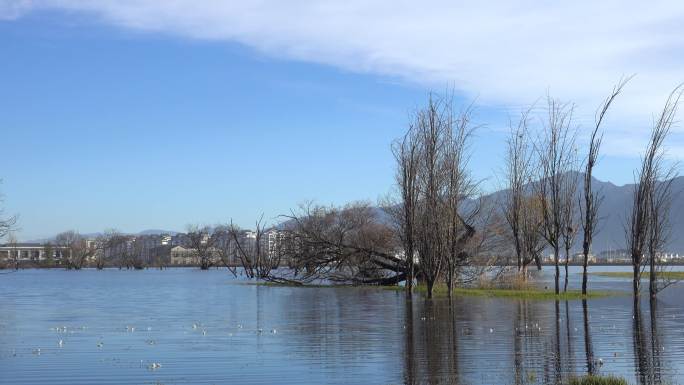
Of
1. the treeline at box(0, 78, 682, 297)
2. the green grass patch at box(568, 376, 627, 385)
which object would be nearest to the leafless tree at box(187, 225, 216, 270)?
the treeline at box(0, 78, 682, 297)

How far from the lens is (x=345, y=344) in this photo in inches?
776

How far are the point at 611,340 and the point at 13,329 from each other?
17797mm

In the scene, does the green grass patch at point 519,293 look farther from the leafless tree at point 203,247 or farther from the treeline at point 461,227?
the leafless tree at point 203,247

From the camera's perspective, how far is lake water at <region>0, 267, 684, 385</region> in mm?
15047

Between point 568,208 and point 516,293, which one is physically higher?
point 568,208

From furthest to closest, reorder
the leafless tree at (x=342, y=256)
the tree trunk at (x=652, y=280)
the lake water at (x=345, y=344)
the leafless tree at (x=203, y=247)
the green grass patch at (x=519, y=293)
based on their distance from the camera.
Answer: the leafless tree at (x=203, y=247) < the leafless tree at (x=342, y=256) < the green grass patch at (x=519, y=293) < the tree trunk at (x=652, y=280) < the lake water at (x=345, y=344)

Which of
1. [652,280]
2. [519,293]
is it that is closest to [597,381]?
[519,293]

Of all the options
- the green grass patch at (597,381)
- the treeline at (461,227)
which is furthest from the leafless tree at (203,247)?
the green grass patch at (597,381)

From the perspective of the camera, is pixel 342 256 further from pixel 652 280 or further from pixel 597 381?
pixel 597 381

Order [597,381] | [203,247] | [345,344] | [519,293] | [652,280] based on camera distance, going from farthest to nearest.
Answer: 1. [203,247]
2. [519,293]
3. [652,280]
4. [345,344]
5. [597,381]

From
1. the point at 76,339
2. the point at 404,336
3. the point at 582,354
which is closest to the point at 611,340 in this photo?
the point at 582,354

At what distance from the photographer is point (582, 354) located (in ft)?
57.9

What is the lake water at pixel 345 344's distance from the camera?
15.0 meters

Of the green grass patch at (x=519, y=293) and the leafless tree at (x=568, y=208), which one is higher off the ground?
the leafless tree at (x=568, y=208)
